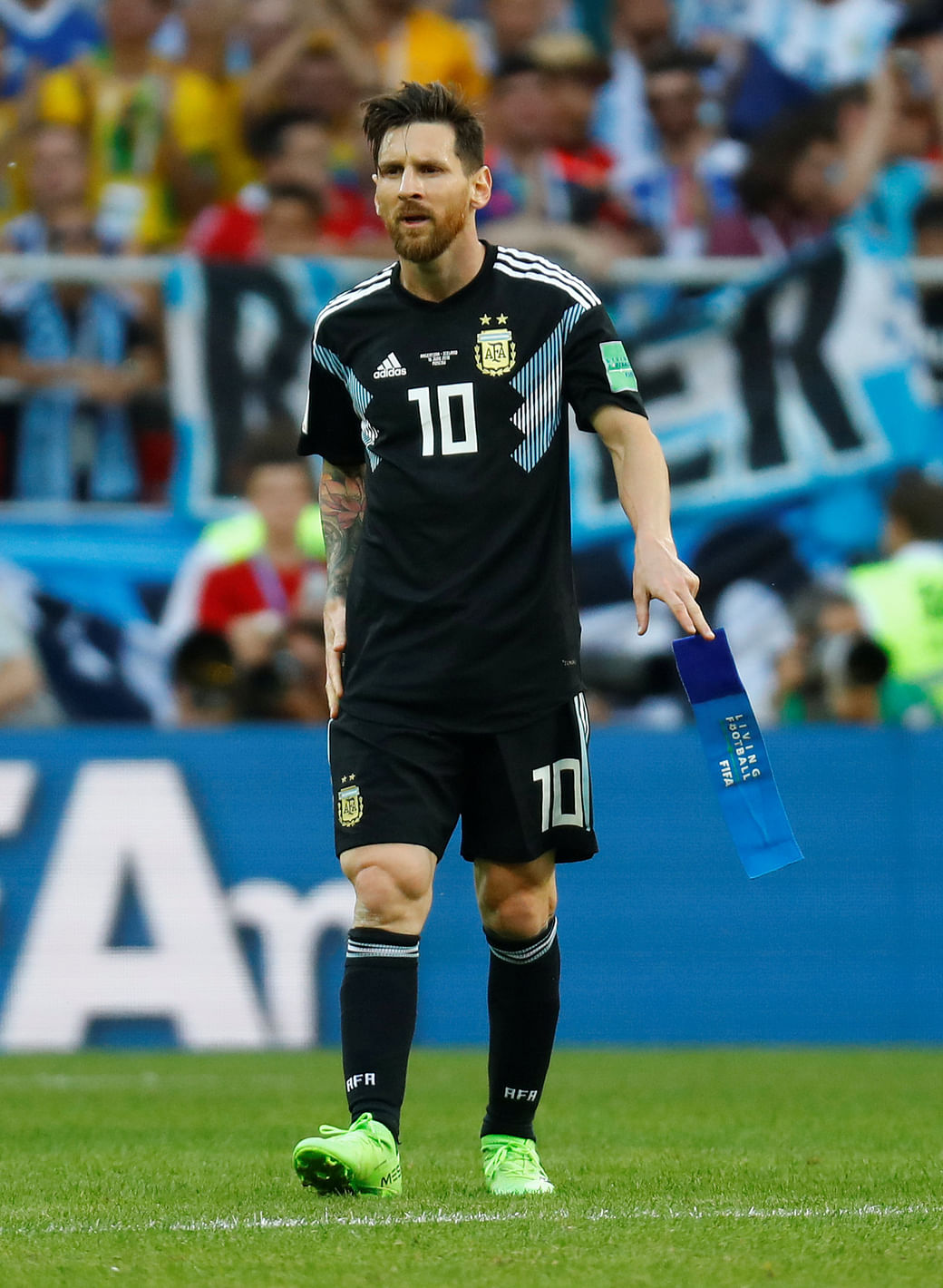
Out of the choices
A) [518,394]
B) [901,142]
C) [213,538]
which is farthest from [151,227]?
[518,394]

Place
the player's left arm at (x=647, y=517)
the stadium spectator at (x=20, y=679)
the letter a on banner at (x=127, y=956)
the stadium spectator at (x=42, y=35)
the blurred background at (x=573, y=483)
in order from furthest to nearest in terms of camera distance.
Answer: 1. the stadium spectator at (x=42, y=35)
2. the stadium spectator at (x=20, y=679)
3. the blurred background at (x=573, y=483)
4. the letter a on banner at (x=127, y=956)
5. the player's left arm at (x=647, y=517)

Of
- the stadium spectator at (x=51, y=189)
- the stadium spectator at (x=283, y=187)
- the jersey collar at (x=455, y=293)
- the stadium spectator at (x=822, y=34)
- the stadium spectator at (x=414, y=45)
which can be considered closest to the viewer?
the jersey collar at (x=455, y=293)

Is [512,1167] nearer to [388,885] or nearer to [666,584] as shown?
[388,885]

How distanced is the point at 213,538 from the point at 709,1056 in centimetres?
344

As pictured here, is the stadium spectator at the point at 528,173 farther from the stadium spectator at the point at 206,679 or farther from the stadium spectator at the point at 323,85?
the stadium spectator at the point at 206,679

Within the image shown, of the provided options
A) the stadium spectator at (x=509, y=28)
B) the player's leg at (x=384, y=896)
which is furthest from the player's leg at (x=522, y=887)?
the stadium spectator at (x=509, y=28)

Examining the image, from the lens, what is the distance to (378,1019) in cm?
418

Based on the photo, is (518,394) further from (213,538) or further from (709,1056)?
(213,538)

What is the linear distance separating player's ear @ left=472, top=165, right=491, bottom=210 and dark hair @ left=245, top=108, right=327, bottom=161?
25.0 ft

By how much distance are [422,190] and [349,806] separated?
4.05ft

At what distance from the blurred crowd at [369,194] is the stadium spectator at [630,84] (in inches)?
0.7

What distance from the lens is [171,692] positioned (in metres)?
9.92

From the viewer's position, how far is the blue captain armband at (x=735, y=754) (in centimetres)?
410

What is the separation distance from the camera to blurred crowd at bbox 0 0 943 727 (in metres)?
9.88
